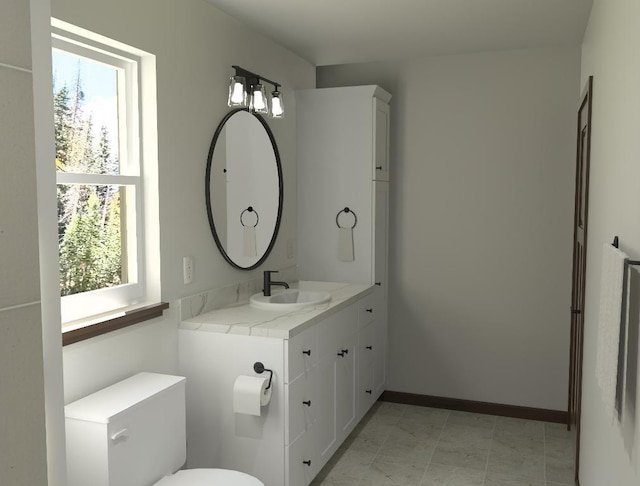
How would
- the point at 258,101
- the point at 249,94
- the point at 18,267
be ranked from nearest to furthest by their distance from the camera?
the point at 18,267 → the point at 258,101 → the point at 249,94

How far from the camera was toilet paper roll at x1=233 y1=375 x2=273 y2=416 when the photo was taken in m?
2.56

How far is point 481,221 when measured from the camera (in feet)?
13.4

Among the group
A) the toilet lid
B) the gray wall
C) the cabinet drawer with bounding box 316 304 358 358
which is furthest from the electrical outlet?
the gray wall

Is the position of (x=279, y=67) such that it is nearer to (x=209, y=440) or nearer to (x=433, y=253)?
(x=433, y=253)

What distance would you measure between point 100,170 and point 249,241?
1115 millimetres

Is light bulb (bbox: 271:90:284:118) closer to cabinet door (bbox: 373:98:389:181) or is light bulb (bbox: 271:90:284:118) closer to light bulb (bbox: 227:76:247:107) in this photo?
light bulb (bbox: 227:76:247:107)

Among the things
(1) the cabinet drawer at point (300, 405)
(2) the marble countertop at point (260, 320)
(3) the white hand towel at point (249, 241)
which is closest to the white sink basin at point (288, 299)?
(2) the marble countertop at point (260, 320)

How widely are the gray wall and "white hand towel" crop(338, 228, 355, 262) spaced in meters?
3.16

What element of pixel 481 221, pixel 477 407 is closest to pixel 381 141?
pixel 481 221

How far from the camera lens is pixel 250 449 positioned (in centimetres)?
273

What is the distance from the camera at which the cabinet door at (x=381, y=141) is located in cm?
393

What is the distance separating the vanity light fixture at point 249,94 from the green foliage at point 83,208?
0.68 m

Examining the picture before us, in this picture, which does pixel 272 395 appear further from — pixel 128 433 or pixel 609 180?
pixel 609 180

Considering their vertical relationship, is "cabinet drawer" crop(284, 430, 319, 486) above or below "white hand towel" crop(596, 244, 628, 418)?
below
